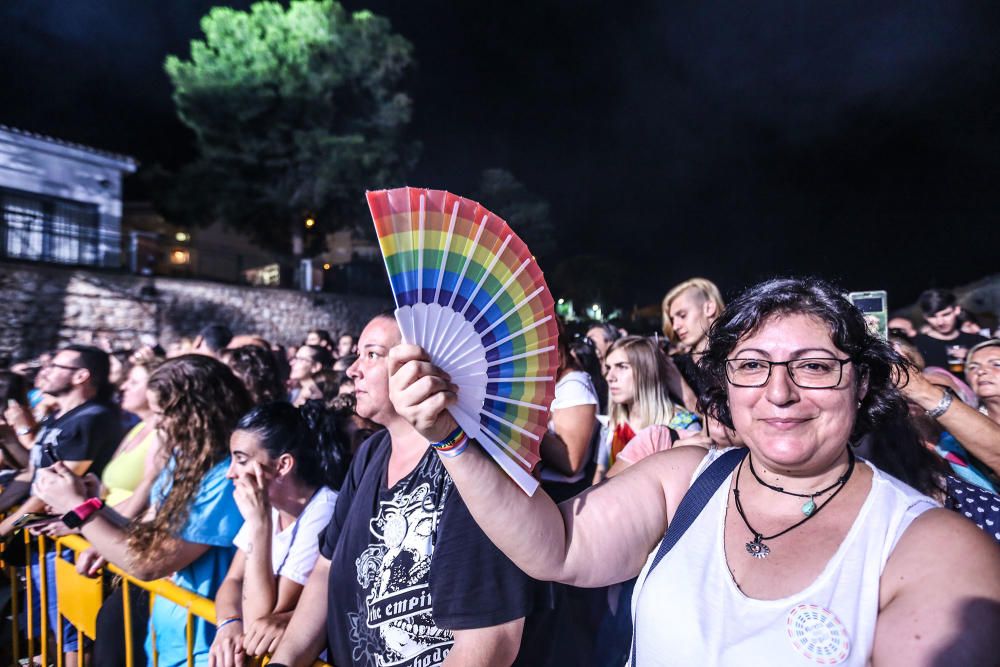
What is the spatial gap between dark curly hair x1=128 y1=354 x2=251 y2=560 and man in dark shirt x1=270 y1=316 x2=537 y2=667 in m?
0.87

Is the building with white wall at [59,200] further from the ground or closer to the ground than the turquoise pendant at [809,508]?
further from the ground

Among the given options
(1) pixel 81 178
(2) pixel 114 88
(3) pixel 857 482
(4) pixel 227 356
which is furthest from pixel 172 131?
(3) pixel 857 482

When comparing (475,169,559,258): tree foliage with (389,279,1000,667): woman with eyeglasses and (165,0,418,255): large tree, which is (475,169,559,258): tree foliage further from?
(389,279,1000,667): woman with eyeglasses

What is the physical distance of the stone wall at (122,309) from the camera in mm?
12383

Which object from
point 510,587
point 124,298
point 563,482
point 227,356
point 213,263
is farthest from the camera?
point 213,263

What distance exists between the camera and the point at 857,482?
132 cm

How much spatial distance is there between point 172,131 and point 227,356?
2416cm

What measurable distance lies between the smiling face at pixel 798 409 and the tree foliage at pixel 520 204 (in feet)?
87.3

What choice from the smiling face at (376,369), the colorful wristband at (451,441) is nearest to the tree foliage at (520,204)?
the smiling face at (376,369)

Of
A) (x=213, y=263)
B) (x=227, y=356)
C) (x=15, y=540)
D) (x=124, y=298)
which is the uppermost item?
(x=213, y=263)

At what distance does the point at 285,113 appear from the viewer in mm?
19828

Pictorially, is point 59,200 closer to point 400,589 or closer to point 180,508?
point 180,508

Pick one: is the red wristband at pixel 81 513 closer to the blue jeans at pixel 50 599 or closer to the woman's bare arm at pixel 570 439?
the blue jeans at pixel 50 599

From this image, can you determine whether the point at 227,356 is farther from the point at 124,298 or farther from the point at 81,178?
the point at 81,178
